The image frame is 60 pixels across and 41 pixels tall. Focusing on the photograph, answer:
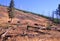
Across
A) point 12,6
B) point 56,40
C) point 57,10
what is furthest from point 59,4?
point 56,40

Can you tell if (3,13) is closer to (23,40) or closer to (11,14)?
(11,14)

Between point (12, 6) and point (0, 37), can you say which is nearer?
point (0, 37)

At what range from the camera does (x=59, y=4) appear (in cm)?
8569

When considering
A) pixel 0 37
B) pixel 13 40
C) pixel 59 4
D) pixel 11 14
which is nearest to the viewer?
pixel 13 40

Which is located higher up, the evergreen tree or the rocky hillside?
the evergreen tree

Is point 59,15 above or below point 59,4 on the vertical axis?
below

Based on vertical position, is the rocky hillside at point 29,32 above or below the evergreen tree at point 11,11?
below

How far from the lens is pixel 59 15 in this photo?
90.4 meters

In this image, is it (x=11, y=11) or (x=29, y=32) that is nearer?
(x=29, y=32)

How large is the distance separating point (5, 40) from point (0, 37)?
204 cm

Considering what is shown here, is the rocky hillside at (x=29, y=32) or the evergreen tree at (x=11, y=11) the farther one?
the evergreen tree at (x=11, y=11)

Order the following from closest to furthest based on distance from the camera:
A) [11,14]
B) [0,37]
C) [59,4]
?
1. [0,37]
2. [11,14]
3. [59,4]

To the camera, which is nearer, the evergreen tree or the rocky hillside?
the rocky hillside

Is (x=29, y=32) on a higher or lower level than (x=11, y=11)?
lower
